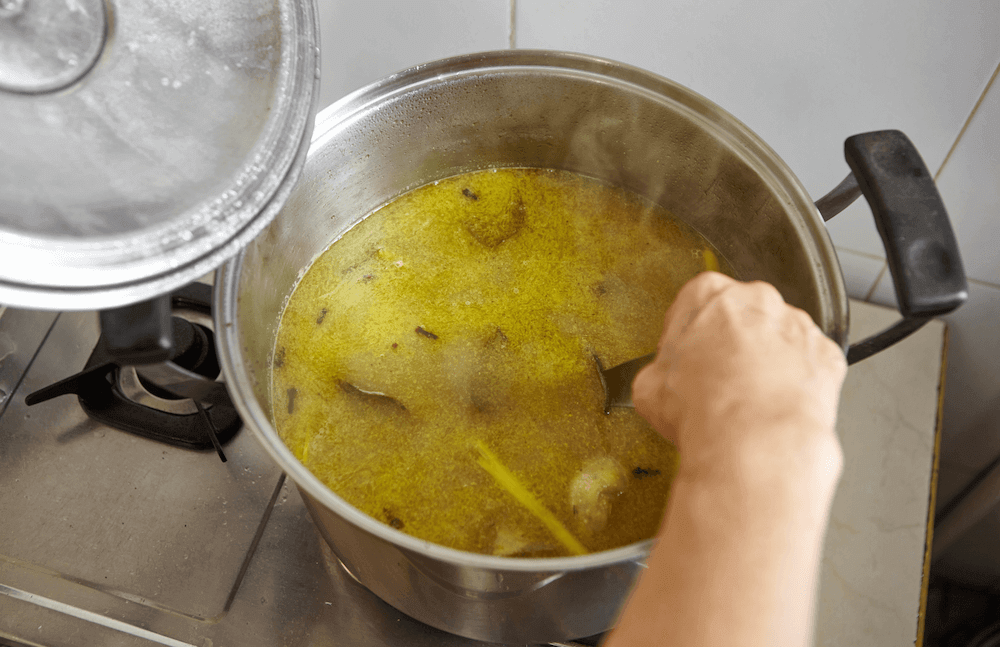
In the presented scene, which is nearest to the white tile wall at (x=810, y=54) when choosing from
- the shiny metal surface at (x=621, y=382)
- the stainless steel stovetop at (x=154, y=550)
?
the shiny metal surface at (x=621, y=382)

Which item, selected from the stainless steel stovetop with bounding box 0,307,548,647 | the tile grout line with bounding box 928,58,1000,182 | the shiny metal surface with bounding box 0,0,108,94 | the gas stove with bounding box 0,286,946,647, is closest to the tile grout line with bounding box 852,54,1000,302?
the tile grout line with bounding box 928,58,1000,182

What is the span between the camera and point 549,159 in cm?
89

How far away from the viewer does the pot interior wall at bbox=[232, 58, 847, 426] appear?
0.66 m

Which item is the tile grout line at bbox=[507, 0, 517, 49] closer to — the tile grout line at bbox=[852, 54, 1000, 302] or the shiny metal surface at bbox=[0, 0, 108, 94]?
the tile grout line at bbox=[852, 54, 1000, 302]

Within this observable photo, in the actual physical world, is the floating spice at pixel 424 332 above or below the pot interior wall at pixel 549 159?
below

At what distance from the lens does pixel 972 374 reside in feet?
3.42

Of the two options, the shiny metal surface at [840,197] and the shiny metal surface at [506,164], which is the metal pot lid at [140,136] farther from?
the shiny metal surface at [840,197]

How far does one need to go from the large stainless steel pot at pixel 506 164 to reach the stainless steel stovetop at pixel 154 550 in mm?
82

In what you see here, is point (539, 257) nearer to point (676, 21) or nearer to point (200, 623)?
point (676, 21)

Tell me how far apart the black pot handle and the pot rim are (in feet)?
0.16

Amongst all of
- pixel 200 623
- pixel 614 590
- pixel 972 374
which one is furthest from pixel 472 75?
pixel 972 374

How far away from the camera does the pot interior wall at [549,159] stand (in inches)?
26.2

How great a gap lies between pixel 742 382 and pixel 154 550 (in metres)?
0.64

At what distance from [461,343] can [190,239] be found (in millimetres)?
352
